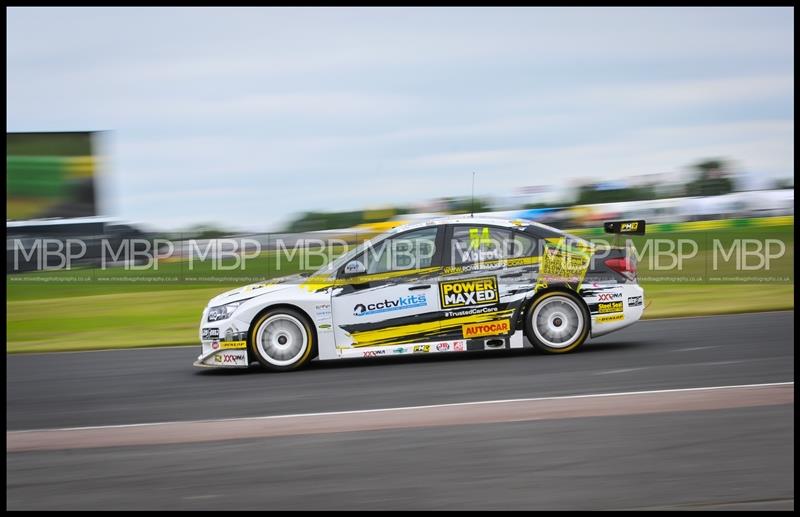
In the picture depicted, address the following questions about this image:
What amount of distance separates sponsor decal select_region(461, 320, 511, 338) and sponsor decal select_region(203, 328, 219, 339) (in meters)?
2.66

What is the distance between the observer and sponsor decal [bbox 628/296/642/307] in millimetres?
10898

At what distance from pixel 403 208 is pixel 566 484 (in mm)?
16878

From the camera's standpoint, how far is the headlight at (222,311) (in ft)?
34.3

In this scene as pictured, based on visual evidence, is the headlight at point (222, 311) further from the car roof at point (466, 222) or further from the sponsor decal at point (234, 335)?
the car roof at point (466, 222)

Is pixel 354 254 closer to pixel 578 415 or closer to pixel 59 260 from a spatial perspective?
pixel 578 415

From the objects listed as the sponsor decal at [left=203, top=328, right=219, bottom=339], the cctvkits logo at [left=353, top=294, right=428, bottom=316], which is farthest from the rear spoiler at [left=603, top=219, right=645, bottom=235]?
the sponsor decal at [left=203, top=328, right=219, bottom=339]

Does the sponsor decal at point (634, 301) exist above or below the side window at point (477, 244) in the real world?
below

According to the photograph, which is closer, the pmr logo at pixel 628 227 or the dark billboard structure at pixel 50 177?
the pmr logo at pixel 628 227

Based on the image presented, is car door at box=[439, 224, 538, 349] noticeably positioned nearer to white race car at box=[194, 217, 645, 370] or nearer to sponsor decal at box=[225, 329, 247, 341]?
white race car at box=[194, 217, 645, 370]

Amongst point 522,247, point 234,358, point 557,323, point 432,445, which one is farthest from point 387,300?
point 432,445

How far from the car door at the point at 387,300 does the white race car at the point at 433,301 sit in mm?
11

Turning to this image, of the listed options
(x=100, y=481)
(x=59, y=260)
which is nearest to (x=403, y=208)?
(x=59, y=260)

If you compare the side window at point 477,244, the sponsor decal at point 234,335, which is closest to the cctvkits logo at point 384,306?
the side window at point 477,244

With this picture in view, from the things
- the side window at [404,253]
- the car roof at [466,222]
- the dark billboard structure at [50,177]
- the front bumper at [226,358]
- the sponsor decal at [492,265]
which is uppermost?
the dark billboard structure at [50,177]
